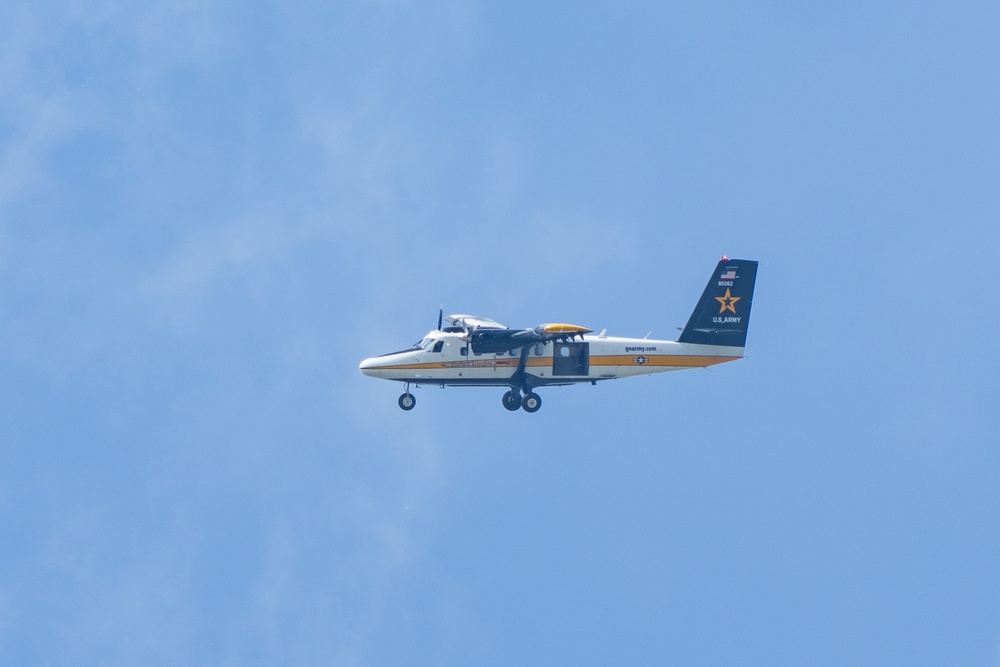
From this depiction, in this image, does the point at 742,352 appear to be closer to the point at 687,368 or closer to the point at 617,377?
the point at 687,368

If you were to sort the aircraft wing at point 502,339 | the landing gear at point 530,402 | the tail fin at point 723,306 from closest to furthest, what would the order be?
the aircraft wing at point 502,339, the landing gear at point 530,402, the tail fin at point 723,306

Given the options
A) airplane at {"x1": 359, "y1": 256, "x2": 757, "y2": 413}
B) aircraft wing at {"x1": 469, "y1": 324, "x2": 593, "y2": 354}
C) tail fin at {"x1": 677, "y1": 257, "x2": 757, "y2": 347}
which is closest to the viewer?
aircraft wing at {"x1": 469, "y1": 324, "x2": 593, "y2": 354}

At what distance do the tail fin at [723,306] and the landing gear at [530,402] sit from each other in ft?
25.9

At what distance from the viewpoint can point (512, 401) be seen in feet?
167

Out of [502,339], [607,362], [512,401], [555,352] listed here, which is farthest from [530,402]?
[607,362]

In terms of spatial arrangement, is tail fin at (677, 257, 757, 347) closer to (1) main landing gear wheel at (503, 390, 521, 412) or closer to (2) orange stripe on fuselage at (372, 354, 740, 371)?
(2) orange stripe on fuselage at (372, 354, 740, 371)

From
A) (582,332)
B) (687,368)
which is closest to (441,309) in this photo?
(582,332)

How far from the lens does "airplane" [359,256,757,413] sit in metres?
50.2

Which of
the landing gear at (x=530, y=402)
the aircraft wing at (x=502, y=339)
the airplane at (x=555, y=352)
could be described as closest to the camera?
the aircraft wing at (x=502, y=339)

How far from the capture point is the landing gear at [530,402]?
51.0 metres

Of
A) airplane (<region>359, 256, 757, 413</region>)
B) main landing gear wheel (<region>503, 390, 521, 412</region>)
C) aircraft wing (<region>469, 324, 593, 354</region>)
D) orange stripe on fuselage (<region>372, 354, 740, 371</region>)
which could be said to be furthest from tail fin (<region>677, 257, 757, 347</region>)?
main landing gear wheel (<region>503, 390, 521, 412</region>)

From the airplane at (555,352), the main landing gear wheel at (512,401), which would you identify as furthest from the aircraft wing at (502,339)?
the main landing gear wheel at (512,401)

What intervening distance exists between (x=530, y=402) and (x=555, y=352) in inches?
107

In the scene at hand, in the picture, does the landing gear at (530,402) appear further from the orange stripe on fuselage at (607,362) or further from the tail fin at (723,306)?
the tail fin at (723,306)
